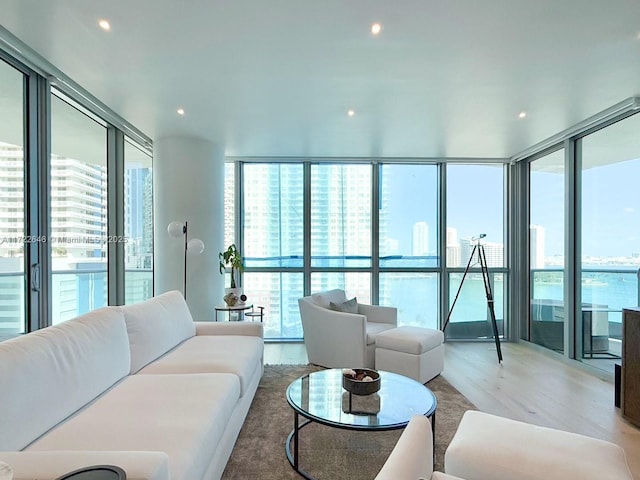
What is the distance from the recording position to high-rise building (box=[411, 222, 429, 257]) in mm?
5316

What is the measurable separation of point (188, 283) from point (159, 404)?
266 cm

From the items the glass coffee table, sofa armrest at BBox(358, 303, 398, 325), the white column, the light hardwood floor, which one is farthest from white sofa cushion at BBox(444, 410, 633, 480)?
the white column

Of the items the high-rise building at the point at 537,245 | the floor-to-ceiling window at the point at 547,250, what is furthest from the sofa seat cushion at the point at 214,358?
the high-rise building at the point at 537,245

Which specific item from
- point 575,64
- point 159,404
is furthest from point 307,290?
point 575,64

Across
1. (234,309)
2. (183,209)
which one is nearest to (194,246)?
(183,209)

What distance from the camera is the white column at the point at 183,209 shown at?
4.24m

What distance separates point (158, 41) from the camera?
225 cm

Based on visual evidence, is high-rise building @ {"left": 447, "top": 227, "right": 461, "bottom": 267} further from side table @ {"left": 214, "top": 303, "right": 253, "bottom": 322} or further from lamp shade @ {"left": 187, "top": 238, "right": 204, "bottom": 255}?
lamp shade @ {"left": 187, "top": 238, "right": 204, "bottom": 255}

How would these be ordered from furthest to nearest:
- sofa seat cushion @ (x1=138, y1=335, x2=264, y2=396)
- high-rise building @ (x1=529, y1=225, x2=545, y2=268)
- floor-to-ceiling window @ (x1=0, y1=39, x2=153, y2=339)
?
high-rise building @ (x1=529, y1=225, x2=545, y2=268), floor-to-ceiling window @ (x1=0, y1=39, x2=153, y2=339), sofa seat cushion @ (x1=138, y1=335, x2=264, y2=396)

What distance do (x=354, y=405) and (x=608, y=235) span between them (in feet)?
11.1

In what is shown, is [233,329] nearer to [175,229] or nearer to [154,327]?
[154,327]

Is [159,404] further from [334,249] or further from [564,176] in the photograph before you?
[564,176]

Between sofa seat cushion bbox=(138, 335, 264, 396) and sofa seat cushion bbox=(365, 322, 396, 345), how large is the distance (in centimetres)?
116

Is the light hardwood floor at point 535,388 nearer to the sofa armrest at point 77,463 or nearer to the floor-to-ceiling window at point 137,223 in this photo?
the floor-to-ceiling window at point 137,223
